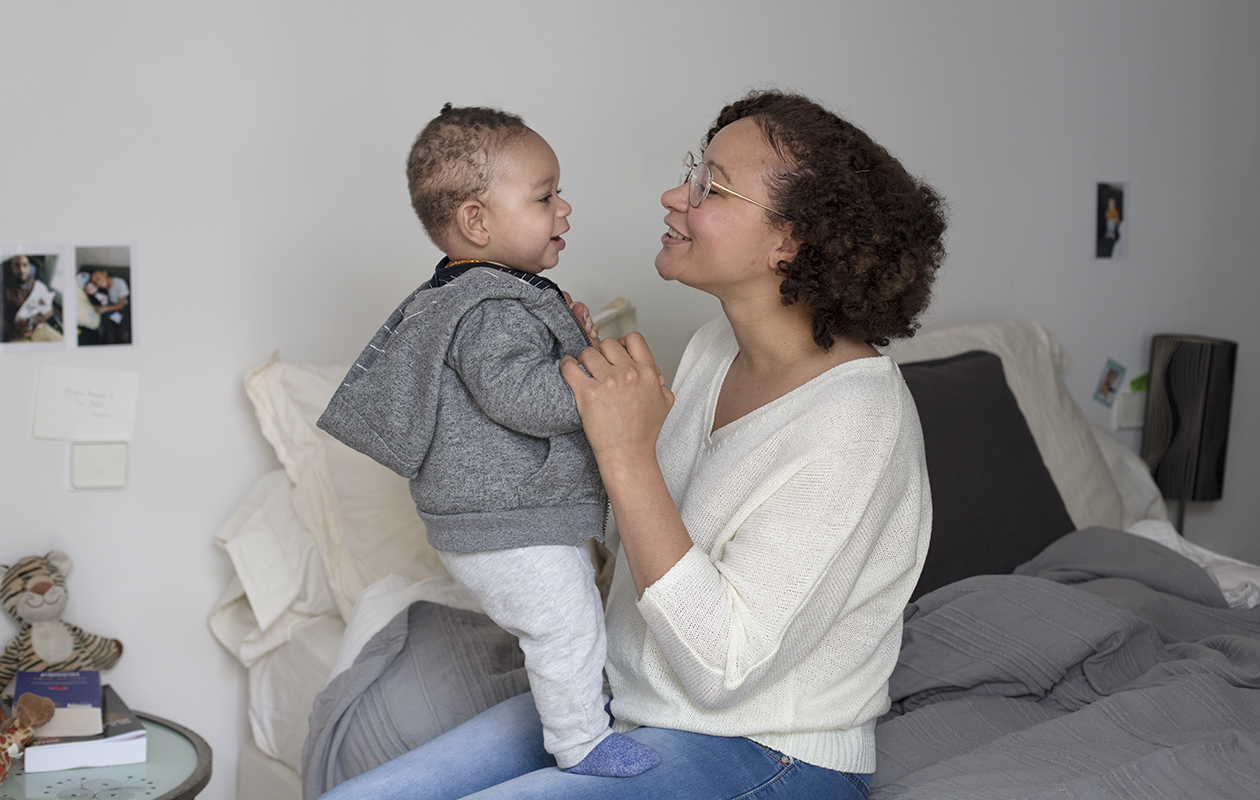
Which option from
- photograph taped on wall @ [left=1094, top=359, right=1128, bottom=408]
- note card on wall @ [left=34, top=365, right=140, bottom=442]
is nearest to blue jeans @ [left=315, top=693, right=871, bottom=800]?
note card on wall @ [left=34, top=365, right=140, bottom=442]

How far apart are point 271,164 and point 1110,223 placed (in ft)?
7.73

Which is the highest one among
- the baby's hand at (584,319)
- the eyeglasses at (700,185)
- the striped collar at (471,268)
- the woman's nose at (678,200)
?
the eyeglasses at (700,185)

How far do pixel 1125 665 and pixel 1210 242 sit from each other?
2.13m

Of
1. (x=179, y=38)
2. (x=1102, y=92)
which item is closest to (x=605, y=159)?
(x=179, y=38)

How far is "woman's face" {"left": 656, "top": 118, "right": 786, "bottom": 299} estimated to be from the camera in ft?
4.21

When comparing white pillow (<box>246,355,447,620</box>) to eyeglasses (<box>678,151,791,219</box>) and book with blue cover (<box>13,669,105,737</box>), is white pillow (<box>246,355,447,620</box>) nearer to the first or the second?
book with blue cover (<box>13,669,105,737</box>)

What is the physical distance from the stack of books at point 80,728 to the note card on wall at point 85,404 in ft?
1.31

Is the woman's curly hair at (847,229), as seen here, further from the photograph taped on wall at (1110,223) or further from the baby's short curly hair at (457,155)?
the photograph taped on wall at (1110,223)

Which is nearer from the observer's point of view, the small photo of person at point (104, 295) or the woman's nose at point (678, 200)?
the woman's nose at point (678, 200)

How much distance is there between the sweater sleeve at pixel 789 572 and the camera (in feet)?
3.41

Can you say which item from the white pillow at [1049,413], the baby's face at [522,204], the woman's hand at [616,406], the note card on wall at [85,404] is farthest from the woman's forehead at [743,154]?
the note card on wall at [85,404]

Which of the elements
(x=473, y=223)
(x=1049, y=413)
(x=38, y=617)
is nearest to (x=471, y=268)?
(x=473, y=223)

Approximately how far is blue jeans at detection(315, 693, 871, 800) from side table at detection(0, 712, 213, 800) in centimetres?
48

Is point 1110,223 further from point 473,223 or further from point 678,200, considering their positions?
point 473,223
